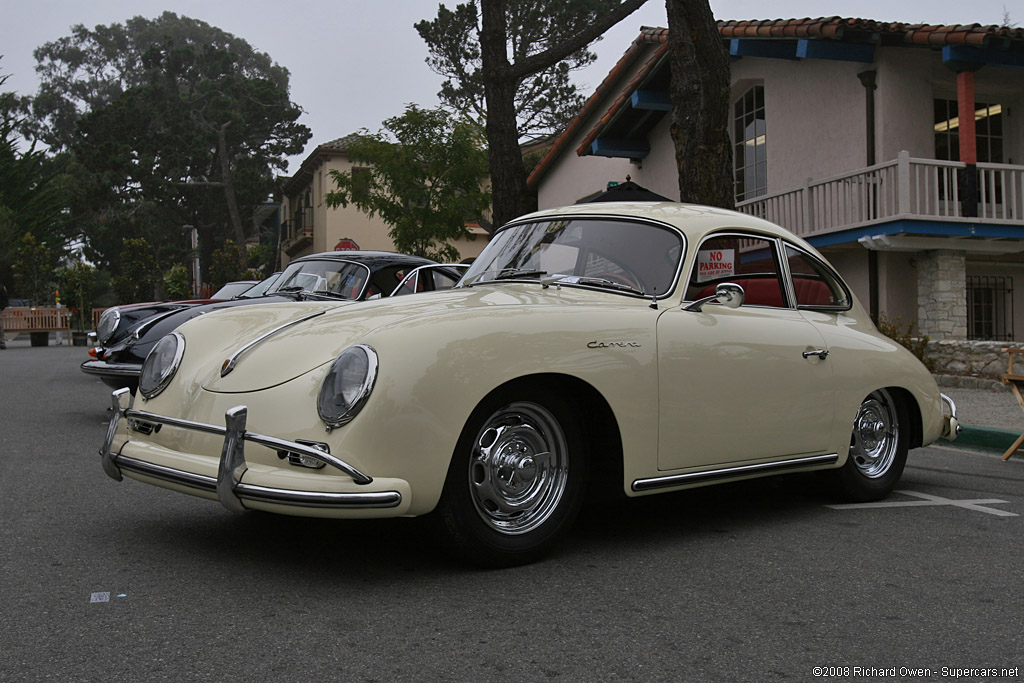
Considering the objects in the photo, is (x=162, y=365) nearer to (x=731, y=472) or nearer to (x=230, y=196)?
(x=731, y=472)

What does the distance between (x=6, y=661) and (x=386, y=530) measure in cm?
189

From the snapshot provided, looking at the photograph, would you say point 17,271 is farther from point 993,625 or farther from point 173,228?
point 993,625

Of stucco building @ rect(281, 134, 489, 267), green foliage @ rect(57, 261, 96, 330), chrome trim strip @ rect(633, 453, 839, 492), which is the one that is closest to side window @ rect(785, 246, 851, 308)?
chrome trim strip @ rect(633, 453, 839, 492)

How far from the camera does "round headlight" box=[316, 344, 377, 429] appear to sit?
3477mm

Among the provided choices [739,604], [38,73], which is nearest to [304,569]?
[739,604]

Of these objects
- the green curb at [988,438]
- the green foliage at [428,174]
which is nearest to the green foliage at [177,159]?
the green foliage at [428,174]

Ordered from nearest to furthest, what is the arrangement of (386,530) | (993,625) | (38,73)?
(993,625)
(386,530)
(38,73)

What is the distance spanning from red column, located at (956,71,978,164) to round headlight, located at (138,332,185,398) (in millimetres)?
13795

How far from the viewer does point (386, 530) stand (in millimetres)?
4492

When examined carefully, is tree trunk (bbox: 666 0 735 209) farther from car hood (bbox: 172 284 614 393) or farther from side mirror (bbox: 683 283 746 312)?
car hood (bbox: 172 284 614 393)

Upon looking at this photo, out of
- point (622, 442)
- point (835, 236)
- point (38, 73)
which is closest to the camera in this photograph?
point (622, 442)

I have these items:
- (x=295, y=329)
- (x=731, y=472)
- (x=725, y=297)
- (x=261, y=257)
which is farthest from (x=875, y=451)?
(x=261, y=257)

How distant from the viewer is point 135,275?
44000 millimetres
